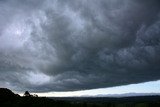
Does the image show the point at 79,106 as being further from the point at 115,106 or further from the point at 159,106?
the point at 159,106

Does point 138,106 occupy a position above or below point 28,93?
below

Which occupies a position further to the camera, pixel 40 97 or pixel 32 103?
pixel 40 97

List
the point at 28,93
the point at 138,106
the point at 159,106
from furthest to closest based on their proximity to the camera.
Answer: the point at 28,93, the point at 138,106, the point at 159,106

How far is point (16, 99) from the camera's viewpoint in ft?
288

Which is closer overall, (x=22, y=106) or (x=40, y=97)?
(x=22, y=106)

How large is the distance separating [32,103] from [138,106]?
34.5 metres

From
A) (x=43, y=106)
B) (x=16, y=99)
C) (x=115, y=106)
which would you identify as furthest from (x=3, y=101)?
(x=115, y=106)

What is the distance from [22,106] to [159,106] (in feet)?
137

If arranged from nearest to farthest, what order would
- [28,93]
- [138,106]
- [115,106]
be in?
1. [138,106]
2. [115,106]
3. [28,93]

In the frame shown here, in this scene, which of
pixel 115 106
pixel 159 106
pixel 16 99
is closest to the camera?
pixel 159 106

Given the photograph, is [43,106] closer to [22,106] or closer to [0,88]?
[22,106]

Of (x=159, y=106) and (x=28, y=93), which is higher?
(x=28, y=93)

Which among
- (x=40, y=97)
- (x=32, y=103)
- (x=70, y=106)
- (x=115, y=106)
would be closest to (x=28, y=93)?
(x=40, y=97)

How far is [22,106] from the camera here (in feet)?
265
